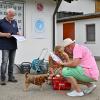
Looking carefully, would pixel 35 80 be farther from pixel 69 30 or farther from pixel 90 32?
pixel 69 30

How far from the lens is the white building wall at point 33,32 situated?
40.4ft

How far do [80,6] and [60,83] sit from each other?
20515 mm

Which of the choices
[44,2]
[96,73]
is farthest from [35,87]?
[44,2]

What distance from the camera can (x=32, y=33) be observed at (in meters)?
12.4

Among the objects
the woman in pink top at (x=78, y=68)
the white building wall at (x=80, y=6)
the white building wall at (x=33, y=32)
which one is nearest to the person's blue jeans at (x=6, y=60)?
the woman in pink top at (x=78, y=68)

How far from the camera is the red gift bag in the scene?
853 cm

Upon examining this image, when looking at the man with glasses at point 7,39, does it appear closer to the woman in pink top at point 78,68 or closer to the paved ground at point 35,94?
the paved ground at point 35,94

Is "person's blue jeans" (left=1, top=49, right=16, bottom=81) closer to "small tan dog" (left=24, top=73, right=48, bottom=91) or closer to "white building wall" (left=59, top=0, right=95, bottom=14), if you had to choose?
"small tan dog" (left=24, top=73, right=48, bottom=91)

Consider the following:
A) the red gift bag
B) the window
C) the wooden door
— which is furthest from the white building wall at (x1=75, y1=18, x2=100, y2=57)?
the red gift bag

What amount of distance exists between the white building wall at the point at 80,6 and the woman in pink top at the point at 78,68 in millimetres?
19889

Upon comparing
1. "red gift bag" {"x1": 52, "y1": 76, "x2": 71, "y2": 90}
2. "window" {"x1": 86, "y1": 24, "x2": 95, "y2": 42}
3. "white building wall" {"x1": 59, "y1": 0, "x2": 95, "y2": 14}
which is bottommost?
"red gift bag" {"x1": 52, "y1": 76, "x2": 71, "y2": 90}

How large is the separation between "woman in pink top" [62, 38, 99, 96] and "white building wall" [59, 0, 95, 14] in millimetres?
19889

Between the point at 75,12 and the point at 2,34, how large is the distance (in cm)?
1969

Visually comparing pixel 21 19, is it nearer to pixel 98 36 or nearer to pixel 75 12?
pixel 98 36
